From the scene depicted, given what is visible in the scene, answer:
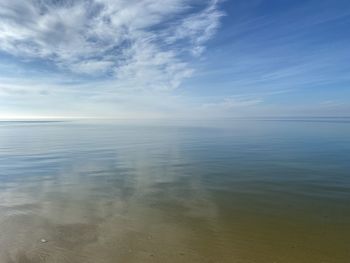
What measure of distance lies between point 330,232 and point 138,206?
715cm

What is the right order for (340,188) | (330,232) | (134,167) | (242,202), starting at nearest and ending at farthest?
(330,232), (242,202), (340,188), (134,167)

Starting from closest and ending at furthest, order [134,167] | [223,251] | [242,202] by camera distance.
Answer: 1. [223,251]
2. [242,202]
3. [134,167]

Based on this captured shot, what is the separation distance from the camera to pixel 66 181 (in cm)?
1543

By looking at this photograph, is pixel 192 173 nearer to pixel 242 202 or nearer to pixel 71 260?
pixel 242 202

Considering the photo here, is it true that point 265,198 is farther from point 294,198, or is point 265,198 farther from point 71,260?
point 71,260

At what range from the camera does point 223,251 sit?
761 cm

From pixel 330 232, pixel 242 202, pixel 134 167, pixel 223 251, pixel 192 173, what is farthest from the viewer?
pixel 134 167

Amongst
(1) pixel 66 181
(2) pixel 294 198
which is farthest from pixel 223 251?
(1) pixel 66 181

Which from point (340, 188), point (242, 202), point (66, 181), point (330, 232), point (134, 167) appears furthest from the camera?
point (134, 167)

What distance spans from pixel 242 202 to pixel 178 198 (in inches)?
114

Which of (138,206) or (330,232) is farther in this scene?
(138,206)

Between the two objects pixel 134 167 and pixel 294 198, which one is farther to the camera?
pixel 134 167

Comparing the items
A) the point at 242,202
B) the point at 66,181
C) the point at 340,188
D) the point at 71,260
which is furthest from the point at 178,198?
the point at 340,188

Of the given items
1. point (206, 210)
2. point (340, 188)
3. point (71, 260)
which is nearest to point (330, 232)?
point (206, 210)
